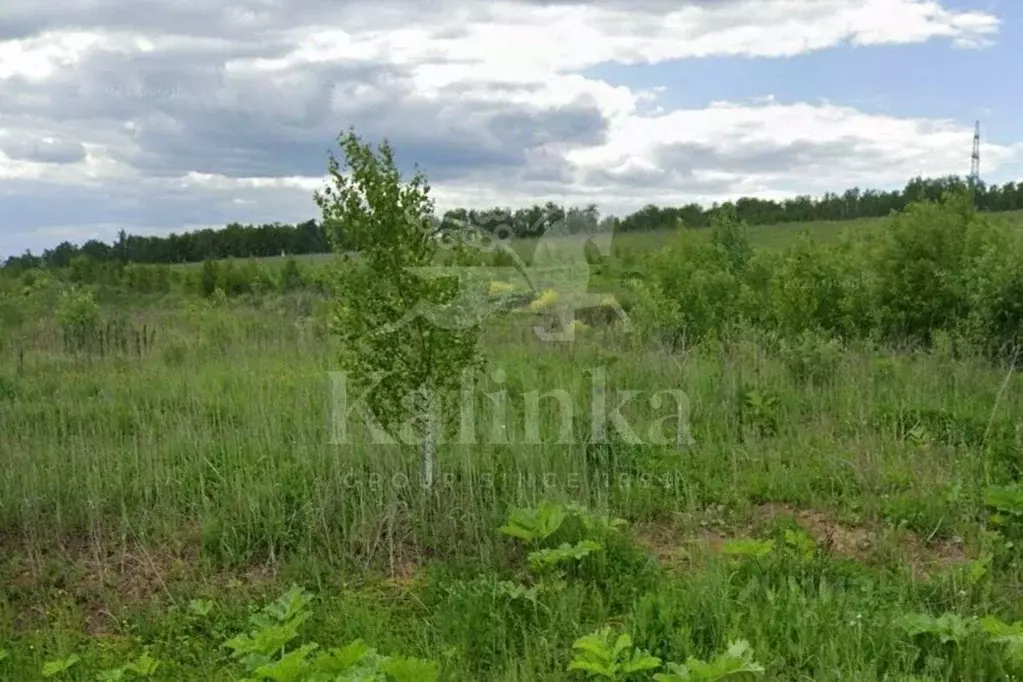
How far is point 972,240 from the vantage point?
10.5m

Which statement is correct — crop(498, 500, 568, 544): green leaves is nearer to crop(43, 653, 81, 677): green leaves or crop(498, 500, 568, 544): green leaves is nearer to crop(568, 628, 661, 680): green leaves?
crop(568, 628, 661, 680): green leaves

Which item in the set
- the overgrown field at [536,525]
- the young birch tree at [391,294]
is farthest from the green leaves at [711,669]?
the young birch tree at [391,294]

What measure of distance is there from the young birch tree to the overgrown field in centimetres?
24

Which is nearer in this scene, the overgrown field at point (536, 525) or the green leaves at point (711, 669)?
the green leaves at point (711, 669)

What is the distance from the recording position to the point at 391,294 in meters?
4.91

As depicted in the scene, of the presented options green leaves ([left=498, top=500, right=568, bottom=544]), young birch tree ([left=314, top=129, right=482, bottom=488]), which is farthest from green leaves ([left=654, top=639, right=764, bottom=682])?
young birch tree ([left=314, top=129, right=482, bottom=488])

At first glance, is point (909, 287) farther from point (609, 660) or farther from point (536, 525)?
point (609, 660)

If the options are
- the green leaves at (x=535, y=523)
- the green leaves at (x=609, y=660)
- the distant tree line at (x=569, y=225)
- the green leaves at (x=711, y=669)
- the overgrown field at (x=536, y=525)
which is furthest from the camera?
the distant tree line at (x=569, y=225)

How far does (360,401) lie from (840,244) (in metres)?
10.8

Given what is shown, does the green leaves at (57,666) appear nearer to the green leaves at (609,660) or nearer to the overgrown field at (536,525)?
the overgrown field at (536,525)

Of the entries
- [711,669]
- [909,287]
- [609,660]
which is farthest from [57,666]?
[909,287]

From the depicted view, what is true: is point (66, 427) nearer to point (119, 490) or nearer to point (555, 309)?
point (119, 490)

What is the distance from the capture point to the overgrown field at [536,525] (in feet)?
11.5

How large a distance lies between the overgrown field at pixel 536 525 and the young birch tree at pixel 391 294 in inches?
9.5
